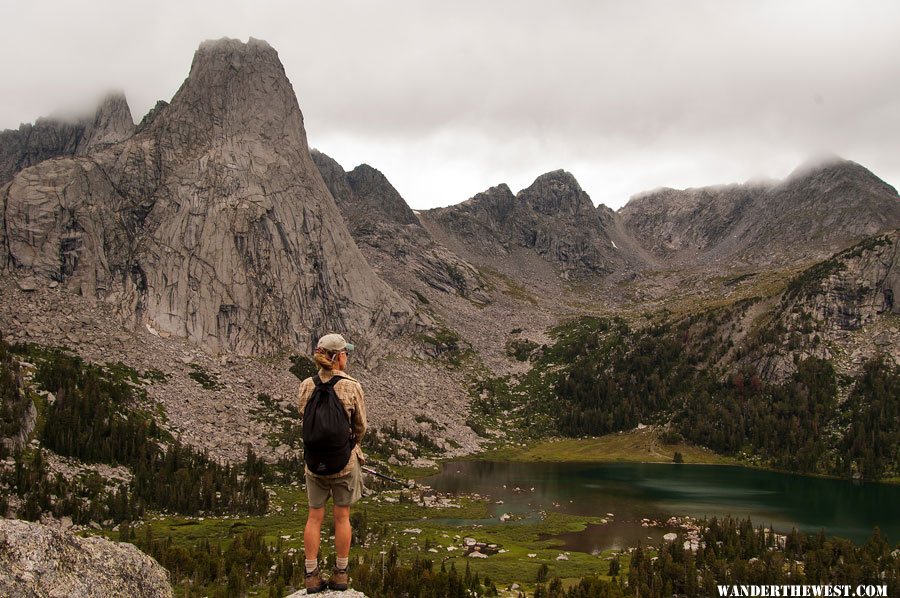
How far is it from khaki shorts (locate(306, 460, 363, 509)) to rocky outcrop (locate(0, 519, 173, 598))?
195 inches

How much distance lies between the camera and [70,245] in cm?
13688

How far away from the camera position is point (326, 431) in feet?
35.8

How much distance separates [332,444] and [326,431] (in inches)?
11.3

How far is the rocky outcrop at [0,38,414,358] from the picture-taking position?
138m

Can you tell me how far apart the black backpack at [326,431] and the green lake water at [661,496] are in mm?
66340

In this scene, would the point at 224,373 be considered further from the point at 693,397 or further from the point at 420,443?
the point at 693,397

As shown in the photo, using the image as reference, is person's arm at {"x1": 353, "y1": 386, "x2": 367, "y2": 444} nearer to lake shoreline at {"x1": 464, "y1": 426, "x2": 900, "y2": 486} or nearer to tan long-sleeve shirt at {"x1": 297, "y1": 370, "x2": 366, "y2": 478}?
tan long-sleeve shirt at {"x1": 297, "y1": 370, "x2": 366, "y2": 478}

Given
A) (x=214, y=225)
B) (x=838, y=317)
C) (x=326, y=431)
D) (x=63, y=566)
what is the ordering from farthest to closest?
(x=838, y=317)
(x=214, y=225)
(x=63, y=566)
(x=326, y=431)

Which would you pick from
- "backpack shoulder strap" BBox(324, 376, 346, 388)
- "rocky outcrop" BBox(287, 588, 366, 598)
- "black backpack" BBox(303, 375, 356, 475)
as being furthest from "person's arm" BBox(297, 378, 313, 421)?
"rocky outcrop" BBox(287, 588, 366, 598)

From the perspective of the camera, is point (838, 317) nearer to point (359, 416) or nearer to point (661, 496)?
point (661, 496)

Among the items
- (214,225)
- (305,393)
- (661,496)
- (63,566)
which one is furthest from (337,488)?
(214,225)

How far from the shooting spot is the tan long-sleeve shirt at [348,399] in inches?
446

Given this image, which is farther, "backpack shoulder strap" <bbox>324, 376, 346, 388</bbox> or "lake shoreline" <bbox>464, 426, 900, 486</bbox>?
"lake shoreline" <bbox>464, 426, 900, 486</bbox>

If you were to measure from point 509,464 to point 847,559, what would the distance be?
7968 centimetres
